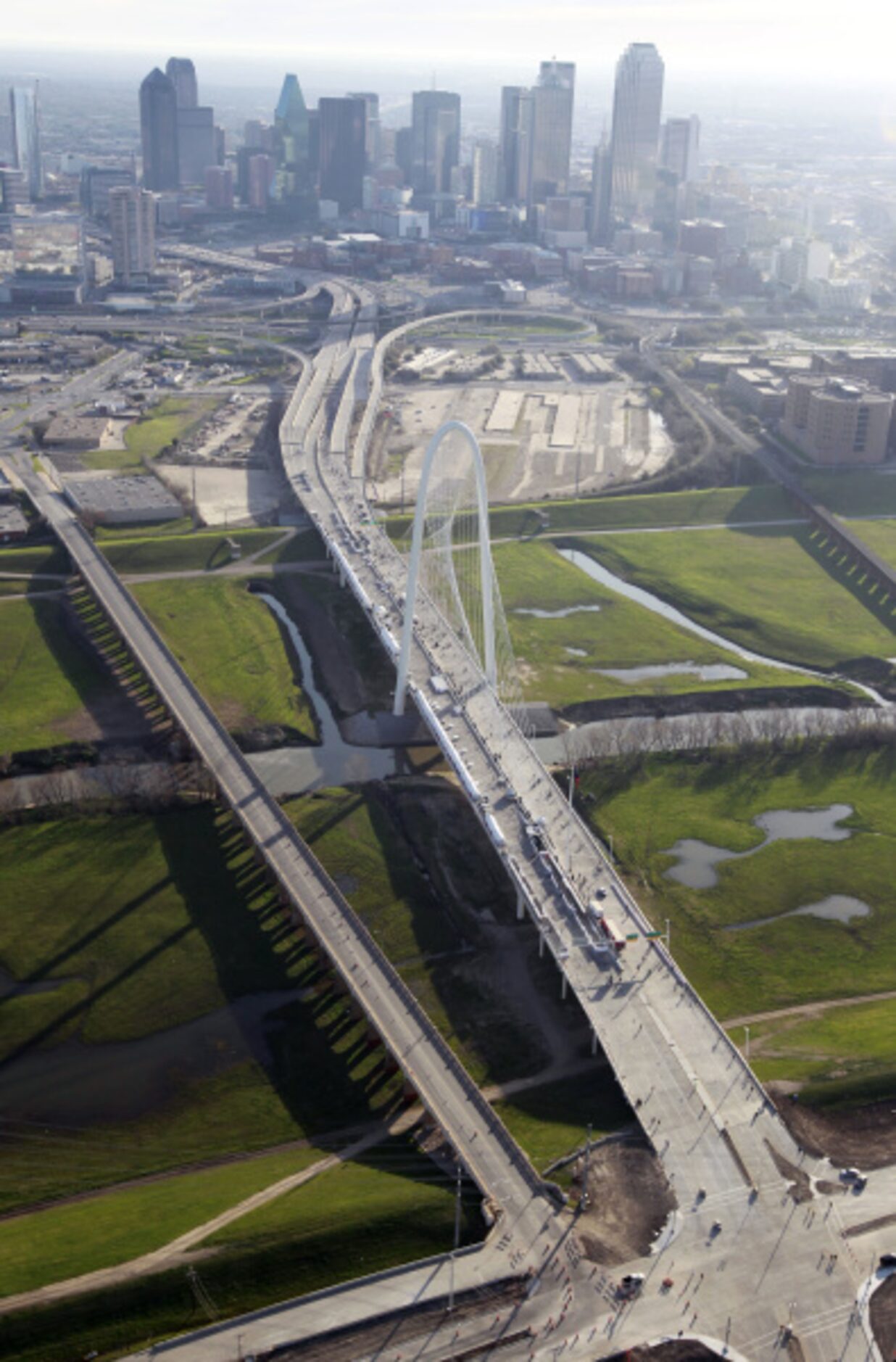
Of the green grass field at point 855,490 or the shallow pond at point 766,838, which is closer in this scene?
the shallow pond at point 766,838

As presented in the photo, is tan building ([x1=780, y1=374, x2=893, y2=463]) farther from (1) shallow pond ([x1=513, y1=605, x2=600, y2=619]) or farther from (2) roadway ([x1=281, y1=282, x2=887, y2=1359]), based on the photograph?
(2) roadway ([x1=281, y1=282, x2=887, y2=1359])

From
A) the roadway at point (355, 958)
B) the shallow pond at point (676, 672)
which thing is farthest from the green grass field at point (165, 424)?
the shallow pond at point (676, 672)

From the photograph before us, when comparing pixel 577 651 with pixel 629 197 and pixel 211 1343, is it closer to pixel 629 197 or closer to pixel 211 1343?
pixel 211 1343

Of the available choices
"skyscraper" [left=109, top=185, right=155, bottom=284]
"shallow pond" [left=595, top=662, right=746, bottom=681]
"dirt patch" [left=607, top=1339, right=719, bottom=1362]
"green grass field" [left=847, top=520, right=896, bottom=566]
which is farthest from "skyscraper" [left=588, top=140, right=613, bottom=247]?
"dirt patch" [left=607, top=1339, right=719, bottom=1362]

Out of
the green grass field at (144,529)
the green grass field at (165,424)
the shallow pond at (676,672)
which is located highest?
the green grass field at (165,424)

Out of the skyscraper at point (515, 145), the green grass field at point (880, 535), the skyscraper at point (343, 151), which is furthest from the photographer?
the skyscraper at point (515, 145)

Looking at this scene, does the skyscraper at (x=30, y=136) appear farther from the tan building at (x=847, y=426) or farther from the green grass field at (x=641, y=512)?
the green grass field at (x=641, y=512)

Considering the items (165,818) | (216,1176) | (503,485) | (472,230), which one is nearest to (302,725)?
(165,818)
